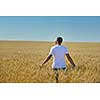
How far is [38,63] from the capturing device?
416cm

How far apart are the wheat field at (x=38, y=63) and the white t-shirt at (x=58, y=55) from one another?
0.04 meters

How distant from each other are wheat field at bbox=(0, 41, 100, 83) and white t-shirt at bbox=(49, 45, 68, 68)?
4 centimetres

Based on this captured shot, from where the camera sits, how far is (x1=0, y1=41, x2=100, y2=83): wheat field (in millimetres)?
4137

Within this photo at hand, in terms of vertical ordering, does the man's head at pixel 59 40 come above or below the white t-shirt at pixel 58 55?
above

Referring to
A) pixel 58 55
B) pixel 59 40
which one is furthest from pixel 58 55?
pixel 59 40

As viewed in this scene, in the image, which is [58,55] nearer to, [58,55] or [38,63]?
[58,55]

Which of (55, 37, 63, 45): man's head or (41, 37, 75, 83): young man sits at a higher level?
(55, 37, 63, 45): man's head

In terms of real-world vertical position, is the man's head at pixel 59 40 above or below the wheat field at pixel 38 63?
above

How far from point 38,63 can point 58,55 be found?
0.22 metres

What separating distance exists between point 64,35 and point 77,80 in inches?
18.9

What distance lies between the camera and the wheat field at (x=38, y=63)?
163 inches

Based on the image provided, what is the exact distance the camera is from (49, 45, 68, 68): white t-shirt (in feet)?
13.6

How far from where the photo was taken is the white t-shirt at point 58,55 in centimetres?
415
